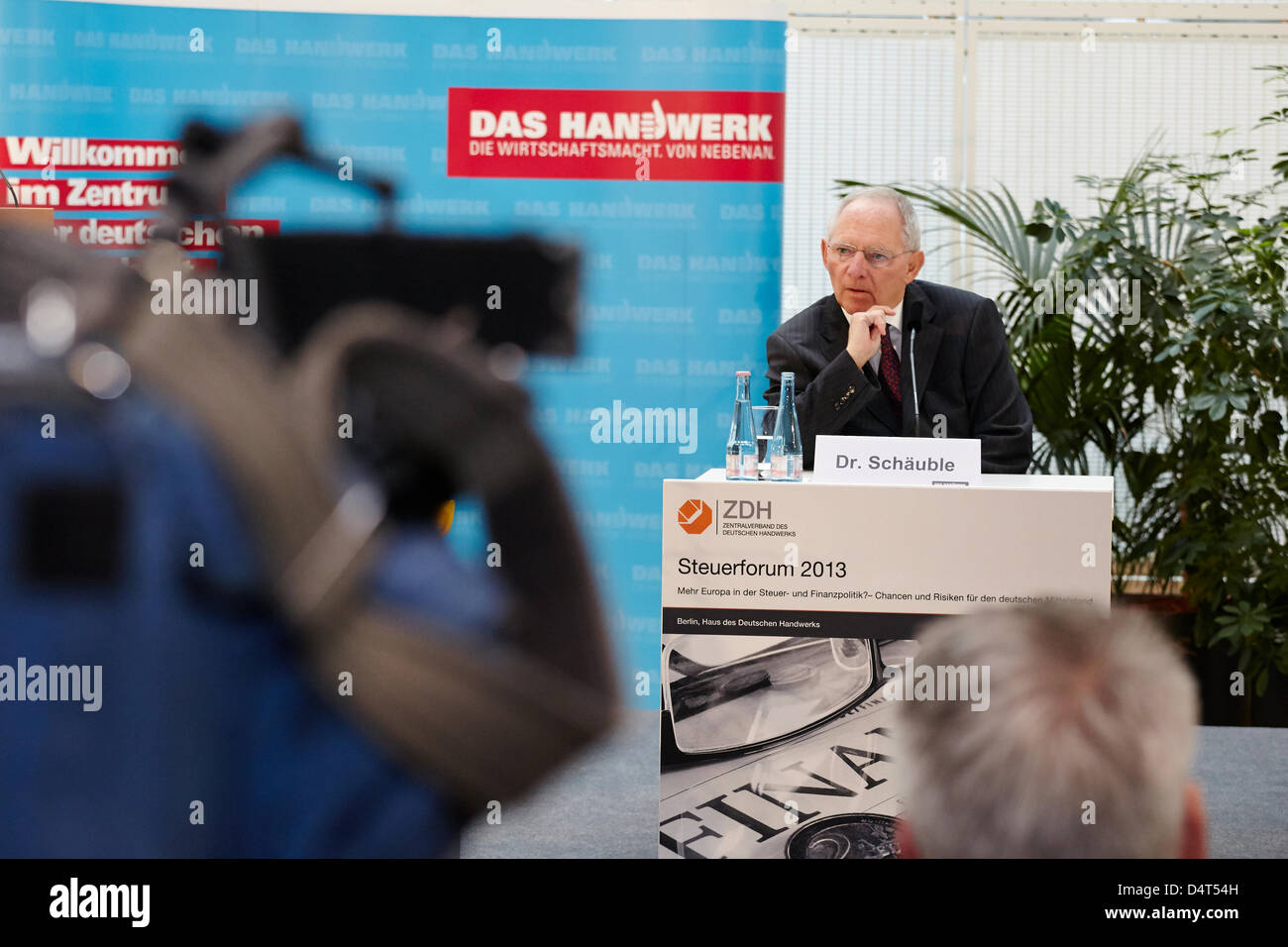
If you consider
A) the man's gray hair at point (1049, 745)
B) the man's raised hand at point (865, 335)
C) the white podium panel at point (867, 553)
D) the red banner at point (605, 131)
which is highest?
the red banner at point (605, 131)

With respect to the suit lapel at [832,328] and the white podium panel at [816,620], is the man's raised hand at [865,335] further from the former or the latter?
the white podium panel at [816,620]

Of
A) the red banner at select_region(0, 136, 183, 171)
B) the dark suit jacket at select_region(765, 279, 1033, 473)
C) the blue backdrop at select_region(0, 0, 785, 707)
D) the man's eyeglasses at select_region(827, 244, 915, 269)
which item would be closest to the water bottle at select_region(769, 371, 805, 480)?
the dark suit jacket at select_region(765, 279, 1033, 473)

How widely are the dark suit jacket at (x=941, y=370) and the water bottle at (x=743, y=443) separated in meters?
0.36

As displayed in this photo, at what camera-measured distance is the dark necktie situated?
3137 mm

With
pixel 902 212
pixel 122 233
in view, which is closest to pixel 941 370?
pixel 902 212

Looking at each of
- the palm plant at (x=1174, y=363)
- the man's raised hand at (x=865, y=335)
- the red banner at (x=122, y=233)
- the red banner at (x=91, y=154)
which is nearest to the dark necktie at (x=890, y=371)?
the man's raised hand at (x=865, y=335)

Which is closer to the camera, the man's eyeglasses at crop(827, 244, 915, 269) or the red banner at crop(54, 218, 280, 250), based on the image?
the man's eyeglasses at crop(827, 244, 915, 269)

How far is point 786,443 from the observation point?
2.65 m

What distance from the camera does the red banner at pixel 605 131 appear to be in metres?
3.49

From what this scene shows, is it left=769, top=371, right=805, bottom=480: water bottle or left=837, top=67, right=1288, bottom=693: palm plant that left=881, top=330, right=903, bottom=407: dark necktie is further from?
left=837, top=67, right=1288, bottom=693: palm plant

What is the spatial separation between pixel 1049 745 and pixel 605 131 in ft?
6.77

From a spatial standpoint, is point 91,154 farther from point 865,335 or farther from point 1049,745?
point 1049,745

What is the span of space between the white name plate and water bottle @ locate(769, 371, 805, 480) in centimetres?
6
